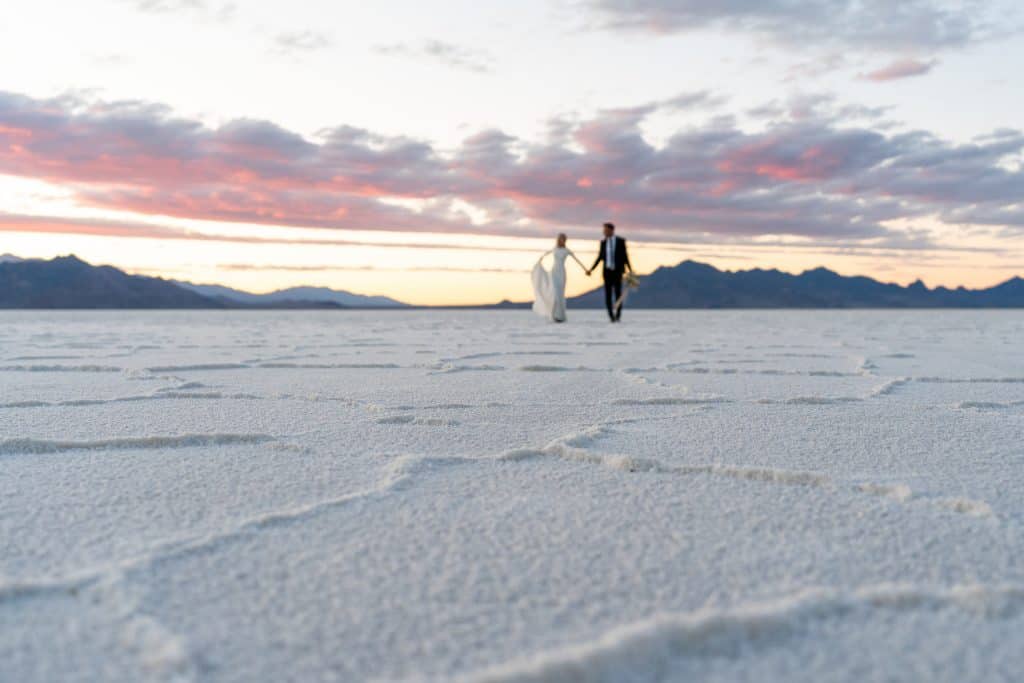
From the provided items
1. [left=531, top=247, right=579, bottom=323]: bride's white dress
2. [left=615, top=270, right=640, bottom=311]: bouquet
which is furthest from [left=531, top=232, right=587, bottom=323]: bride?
[left=615, top=270, right=640, bottom=311]: bouquet

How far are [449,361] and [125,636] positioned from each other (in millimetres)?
4169

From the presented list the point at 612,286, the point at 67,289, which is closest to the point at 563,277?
the point at 612,286

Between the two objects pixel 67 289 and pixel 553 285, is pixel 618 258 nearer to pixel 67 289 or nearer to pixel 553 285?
pixel 553 285

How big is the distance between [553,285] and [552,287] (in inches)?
1.8

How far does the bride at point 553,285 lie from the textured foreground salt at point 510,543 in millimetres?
9489

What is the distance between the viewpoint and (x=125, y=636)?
927 millimetres

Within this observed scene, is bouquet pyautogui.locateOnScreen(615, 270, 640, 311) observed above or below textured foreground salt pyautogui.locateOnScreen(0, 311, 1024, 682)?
above

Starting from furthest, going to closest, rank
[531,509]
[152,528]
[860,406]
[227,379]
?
[227,379] → [860,406] → [531,509] → [152,528]

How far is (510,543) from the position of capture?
1259 millimetres

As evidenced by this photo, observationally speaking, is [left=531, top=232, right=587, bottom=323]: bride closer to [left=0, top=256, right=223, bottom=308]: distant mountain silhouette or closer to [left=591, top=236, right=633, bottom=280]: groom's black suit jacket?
[left=591, top=236, right=633, bottom=280]: groom's black suit jacket

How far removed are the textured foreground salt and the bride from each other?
31.1 feet

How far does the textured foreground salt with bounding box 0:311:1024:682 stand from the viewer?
89 centimetres

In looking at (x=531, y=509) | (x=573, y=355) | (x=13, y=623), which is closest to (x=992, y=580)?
(x=531, y=509)

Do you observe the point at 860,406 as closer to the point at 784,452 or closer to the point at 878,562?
the point at 784,452
